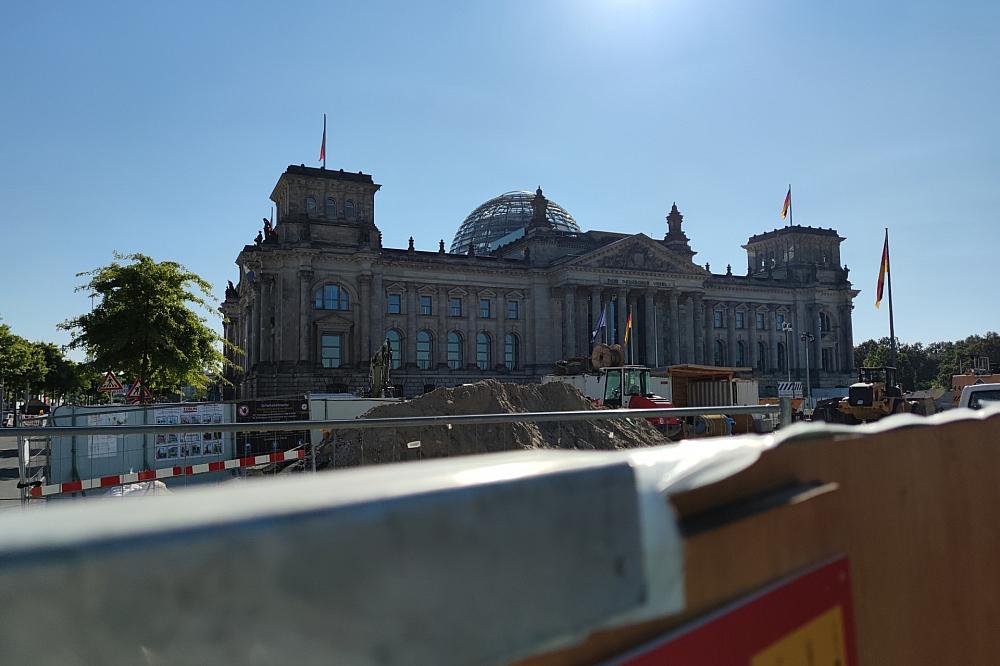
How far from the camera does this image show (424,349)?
66.4m

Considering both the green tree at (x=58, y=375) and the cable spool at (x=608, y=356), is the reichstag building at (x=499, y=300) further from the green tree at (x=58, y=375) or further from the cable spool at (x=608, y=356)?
the cable spool at (x=608, y=356)

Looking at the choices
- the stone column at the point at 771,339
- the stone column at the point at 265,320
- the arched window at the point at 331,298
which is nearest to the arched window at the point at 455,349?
the arched window at the point at 331,298

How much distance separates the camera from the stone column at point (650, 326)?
7188cm

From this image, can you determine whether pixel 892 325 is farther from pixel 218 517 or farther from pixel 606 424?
pixel 218 517

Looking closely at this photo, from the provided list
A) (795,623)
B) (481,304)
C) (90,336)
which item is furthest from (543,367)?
(795,623)

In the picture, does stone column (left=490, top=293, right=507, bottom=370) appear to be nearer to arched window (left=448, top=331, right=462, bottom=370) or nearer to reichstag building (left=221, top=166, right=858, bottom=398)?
reichstag building (left=221, top=166, right=858, bottom=398)

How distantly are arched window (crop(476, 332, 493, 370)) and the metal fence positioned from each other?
4812 centimetres

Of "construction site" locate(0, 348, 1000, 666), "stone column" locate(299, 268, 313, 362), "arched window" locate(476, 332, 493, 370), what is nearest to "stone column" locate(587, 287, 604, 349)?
"arched window" locate(476, 332, 493, 370)

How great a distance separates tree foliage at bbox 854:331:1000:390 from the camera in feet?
343

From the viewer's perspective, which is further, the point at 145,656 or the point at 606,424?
the point at 606,424

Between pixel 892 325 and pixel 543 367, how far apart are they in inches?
1132

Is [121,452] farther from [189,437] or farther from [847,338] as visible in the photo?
[847,338]

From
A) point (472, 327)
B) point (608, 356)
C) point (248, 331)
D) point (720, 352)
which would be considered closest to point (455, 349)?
point (472, 327)

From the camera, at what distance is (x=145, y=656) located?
993mm
